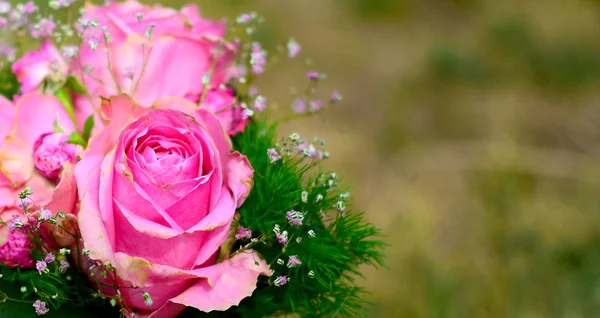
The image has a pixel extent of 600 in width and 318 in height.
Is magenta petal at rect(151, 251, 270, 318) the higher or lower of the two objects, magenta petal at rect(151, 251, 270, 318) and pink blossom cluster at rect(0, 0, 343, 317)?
the lower

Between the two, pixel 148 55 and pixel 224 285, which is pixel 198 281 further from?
pixel 148 55

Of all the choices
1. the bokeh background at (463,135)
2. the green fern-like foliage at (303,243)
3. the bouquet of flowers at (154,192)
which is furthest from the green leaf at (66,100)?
the bokeh background at (463,135)

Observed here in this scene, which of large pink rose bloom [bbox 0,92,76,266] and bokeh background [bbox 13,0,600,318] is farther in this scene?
bokeh background [bbox 13,0,600,318]

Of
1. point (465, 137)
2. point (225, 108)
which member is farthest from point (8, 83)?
point (465, 137)

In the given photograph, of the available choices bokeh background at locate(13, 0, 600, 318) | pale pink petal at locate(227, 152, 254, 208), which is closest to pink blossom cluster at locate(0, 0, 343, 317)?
pale pink petal at locate(227, 152, 254, 208)

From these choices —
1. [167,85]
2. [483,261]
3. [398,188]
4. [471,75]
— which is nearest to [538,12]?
[471,75]

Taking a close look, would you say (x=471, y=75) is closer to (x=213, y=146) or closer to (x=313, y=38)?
(x=313, y=38)

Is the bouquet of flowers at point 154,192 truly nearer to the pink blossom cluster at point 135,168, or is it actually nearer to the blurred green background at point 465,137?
the pink blossom cluster at point 135,168

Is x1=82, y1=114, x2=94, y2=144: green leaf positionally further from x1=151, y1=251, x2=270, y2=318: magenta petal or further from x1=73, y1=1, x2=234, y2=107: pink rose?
x1=151, y1=251, x2=270, y2=318: magenta petal
